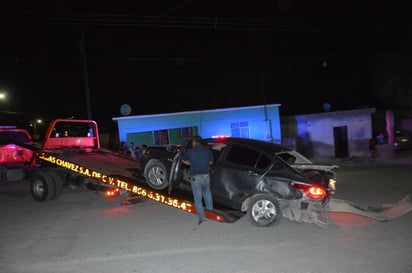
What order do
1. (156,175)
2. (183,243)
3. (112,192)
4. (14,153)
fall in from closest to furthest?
(183,243), (156,175), (112,192), (14,153)

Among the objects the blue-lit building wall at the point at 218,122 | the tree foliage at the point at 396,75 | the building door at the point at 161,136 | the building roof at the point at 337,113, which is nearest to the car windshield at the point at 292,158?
the blue-lit building wall at the point at 218,122

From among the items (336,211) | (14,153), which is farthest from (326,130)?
(14,153)

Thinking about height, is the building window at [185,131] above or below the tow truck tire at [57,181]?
above

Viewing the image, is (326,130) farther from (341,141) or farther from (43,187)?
(43,187)

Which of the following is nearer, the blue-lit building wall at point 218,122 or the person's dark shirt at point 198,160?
the person's dark shirt at point 198,160

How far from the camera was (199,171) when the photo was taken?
25.0 feet

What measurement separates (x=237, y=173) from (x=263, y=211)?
90 centimetres

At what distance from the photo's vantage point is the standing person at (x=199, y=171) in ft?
25.1

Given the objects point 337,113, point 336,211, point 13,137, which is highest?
point 13,137

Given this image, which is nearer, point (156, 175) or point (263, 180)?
point (263, 180)

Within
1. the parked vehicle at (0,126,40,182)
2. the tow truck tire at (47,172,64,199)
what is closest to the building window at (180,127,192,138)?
the parked vehicle at (0,126,40,182)

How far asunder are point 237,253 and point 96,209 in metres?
5.07

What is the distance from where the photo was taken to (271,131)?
76.9ft

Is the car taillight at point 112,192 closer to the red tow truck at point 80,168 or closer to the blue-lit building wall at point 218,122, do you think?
the red tow truck at point 80,168
